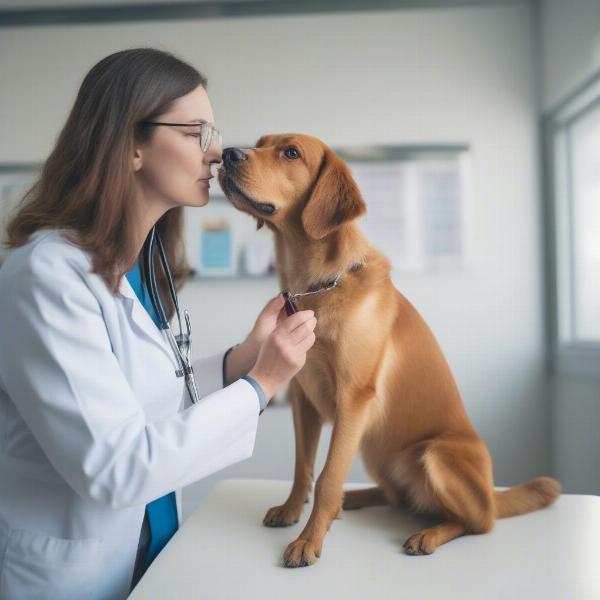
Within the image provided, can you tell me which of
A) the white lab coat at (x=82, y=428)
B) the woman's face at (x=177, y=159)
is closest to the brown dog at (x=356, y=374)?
the woman's face at (x=177, y=159)

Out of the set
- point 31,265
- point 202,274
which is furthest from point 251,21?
point 31,265

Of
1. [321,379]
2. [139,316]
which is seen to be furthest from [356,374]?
[139,316]

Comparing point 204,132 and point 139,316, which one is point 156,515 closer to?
point 139,316

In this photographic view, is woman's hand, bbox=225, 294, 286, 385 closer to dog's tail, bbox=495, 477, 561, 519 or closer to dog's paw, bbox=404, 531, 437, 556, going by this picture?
dog's paw, bbox=404, 531, 437, 556

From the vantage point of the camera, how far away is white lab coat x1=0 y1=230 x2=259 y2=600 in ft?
2.70

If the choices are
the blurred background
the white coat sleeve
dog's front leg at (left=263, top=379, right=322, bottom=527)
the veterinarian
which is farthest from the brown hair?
the blurred background

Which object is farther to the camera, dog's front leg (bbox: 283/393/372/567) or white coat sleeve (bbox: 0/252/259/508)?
dog's front leg (bbox: 283/393/372/567)

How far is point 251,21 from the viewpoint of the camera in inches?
144

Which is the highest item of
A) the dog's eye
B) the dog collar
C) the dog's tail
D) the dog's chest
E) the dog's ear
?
the dog's eye

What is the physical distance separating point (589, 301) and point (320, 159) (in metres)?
2.23

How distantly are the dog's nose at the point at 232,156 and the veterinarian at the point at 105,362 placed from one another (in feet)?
0.27

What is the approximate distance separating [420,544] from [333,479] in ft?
0.62

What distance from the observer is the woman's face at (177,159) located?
110 centimetres

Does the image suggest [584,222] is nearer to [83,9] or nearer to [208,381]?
[208,381]
